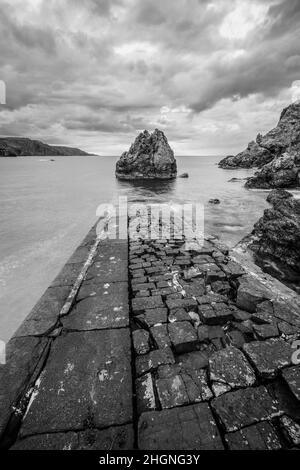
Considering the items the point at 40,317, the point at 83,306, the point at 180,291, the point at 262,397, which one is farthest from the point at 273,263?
the point at 40,317

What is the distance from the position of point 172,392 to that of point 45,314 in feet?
7.88

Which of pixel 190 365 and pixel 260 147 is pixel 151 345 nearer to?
pixel 190 365

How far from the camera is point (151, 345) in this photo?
3.05 m

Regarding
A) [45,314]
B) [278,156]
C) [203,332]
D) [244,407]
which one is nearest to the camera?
[244,407]

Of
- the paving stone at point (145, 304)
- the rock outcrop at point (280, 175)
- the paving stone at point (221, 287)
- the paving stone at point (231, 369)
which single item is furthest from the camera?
the rock outcrop at point (280, 175)

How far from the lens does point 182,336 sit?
308 centimetres

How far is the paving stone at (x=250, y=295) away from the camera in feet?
12.3

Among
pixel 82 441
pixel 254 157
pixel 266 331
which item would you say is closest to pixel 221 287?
pixel 266 331

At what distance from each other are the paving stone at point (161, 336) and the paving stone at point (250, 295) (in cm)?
149

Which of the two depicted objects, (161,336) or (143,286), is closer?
(161,336)

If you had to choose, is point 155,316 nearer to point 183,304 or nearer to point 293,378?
point 183,304

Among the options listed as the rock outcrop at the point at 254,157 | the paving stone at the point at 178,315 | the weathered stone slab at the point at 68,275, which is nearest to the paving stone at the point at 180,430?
the paving stone at the point at 178,315

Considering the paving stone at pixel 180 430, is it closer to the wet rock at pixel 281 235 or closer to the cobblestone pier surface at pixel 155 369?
the cobblestone pier surface at pixel 155 369

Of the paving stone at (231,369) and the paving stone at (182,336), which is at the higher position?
the paving stone at (182,336)
